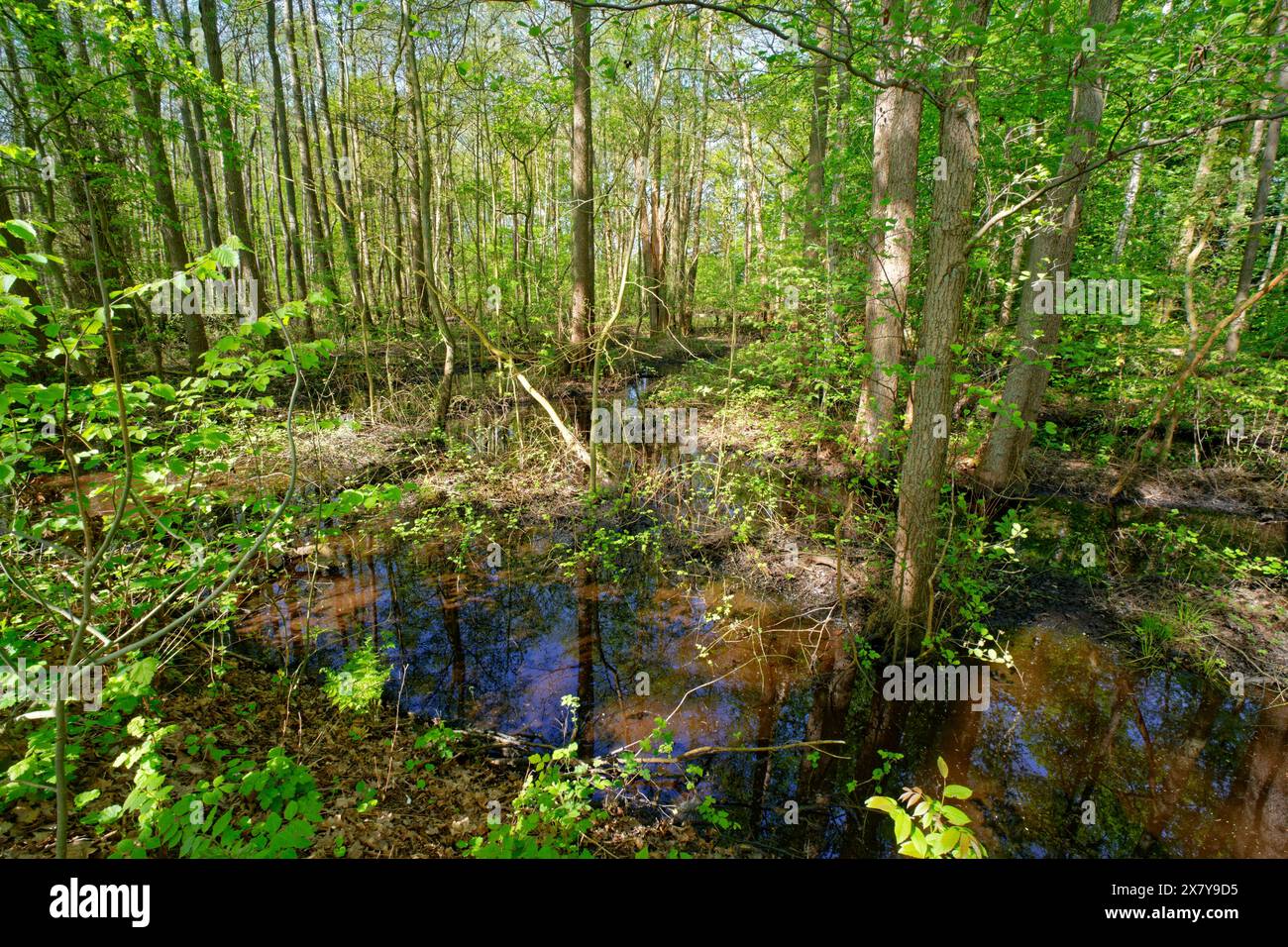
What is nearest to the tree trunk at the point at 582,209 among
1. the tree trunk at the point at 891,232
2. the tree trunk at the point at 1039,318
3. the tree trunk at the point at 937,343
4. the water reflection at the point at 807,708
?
the tree trunk at the point at 891,232

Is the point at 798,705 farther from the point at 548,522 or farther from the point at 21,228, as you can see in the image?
the point at 21,228

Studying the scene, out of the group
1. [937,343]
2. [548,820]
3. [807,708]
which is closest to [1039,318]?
[937,343]

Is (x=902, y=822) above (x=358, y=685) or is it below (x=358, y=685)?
above

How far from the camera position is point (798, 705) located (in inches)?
187

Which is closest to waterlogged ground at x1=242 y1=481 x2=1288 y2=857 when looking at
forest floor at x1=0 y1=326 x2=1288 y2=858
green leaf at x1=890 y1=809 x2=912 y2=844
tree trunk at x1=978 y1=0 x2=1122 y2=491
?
forest floor at x1=0 y1=326 x2=1288 y2=858

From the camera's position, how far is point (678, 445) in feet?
35.5

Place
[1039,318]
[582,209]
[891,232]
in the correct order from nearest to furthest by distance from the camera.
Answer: [891,232], [1039,318], [582,209]

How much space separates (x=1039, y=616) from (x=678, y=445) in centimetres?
651

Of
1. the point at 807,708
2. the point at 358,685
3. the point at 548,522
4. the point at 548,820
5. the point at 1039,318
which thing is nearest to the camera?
the point at 548,820

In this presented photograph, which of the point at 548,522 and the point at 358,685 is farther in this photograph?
the point at 548,522

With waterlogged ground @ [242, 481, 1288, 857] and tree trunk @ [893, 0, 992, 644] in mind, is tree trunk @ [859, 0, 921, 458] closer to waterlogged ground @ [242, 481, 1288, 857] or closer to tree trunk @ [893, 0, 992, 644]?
tree trunk @ [893, 0, 992, 644]

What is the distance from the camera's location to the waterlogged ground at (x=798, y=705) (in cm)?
372

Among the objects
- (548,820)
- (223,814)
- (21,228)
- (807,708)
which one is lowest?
(807,708)
